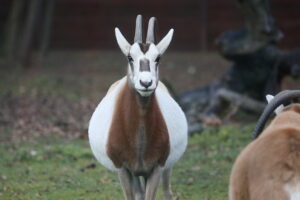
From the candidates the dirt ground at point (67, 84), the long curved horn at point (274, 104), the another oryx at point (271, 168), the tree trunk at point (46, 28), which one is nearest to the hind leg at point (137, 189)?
the long curved horn at point (274, 104)

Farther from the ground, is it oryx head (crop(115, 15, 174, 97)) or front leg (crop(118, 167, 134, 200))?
oryx head (crop(115, 15, 174, 97))

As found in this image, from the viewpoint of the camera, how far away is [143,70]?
268 inches

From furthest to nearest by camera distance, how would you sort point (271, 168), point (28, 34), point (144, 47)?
point (28, 34), point (144, 47), point (271, 168)

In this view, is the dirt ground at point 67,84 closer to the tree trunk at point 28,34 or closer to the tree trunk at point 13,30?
the tree trunk at point 28,34

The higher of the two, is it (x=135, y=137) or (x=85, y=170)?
(x=135, y=137)

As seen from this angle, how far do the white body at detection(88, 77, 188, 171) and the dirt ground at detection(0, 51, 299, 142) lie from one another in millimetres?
5886

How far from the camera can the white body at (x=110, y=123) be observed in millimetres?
7332

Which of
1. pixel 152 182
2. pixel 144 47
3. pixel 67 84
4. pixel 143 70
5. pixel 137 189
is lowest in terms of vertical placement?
pixel 67 84

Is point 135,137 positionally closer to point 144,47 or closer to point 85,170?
point 144,47

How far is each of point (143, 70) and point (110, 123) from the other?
2.36ft

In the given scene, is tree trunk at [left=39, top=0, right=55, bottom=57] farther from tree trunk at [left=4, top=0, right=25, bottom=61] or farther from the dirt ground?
tree trunk at [left=4, top=0, right=25, bottom=61]

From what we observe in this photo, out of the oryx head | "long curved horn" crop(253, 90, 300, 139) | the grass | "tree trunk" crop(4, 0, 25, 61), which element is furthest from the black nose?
"tree trunk" crop(4, 0, 25, 61)

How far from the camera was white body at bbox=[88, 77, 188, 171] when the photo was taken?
7.33 m

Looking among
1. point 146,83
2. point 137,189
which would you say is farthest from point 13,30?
point 146,83
